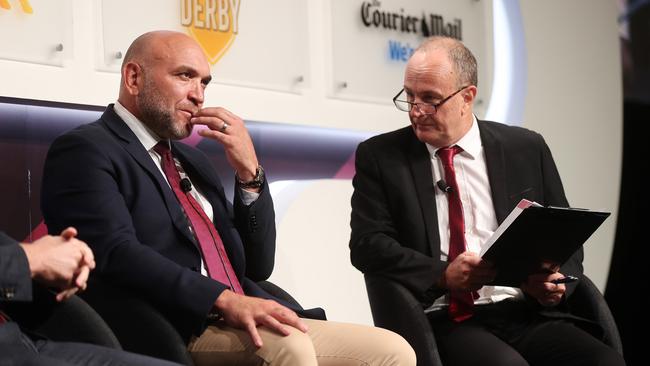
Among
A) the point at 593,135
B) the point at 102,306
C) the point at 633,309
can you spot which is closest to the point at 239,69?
the point at 102,306

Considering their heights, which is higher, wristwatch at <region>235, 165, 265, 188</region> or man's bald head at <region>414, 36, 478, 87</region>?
man's bald head at <region>414, 36, 478, 87</region>

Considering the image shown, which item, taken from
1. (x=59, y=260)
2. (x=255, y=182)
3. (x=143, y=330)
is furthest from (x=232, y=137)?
(x=59, y=260)

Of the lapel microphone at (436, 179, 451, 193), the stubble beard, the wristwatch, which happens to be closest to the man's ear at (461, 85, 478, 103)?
the lapel microphone at (436, 179, 451, 193)

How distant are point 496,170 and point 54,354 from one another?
192 cm

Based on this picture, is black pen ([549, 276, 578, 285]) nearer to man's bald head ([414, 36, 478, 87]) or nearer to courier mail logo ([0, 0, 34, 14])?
man's bald head ([414, 36, 478, 87])

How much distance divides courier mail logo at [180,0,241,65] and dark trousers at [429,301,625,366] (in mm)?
1623

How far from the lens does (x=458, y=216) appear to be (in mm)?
3580

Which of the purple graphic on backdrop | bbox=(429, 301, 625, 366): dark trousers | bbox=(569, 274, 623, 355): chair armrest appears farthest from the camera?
the purple graphic on backdrop

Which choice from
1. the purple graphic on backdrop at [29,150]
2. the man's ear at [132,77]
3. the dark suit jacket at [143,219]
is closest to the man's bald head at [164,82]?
the man's ear at [132,77]

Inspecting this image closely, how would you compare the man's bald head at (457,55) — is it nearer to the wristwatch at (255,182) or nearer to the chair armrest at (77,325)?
the wristwatch at (255,182)

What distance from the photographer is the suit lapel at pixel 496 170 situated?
363 centimetres

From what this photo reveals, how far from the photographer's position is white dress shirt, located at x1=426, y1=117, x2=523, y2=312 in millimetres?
3580

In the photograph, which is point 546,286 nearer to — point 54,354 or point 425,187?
point 425,187

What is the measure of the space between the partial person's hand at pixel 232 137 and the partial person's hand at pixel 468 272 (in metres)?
0.76
